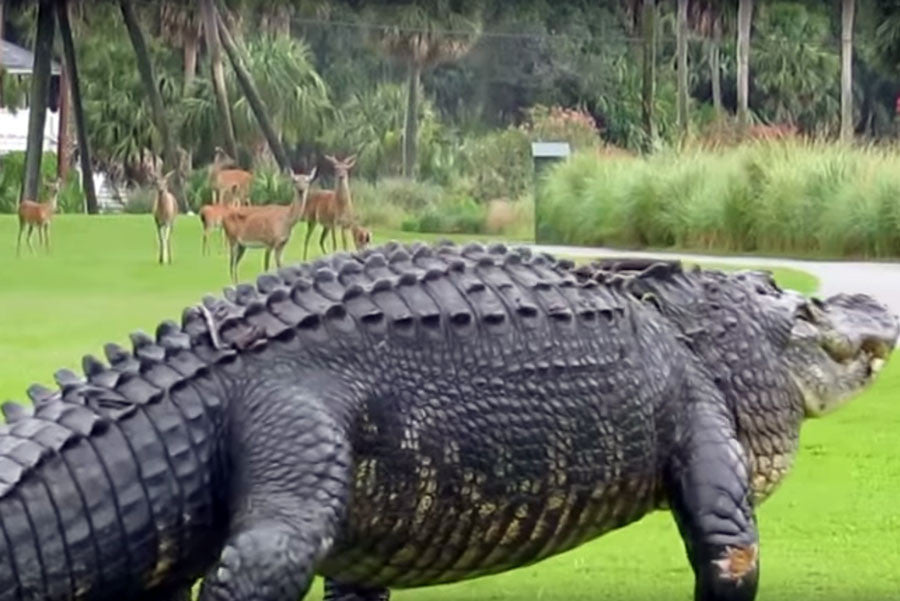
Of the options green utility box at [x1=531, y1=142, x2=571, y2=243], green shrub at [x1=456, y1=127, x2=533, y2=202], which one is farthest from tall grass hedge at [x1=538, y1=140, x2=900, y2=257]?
green shrub at [x1=456, y1=127, x2=533, y2=202]

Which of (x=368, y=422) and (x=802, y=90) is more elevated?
(x=368, y=422)

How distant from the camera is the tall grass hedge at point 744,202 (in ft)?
78.7

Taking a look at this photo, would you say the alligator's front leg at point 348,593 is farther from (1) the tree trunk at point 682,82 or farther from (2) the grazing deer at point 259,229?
(1) the tree trunk at point 682,82

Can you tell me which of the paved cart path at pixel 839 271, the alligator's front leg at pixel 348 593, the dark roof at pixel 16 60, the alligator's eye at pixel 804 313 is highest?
the alligator's eye at pixel 804 313

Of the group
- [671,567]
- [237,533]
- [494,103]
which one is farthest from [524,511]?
[494,103]

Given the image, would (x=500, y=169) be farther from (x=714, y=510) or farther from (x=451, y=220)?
(x=714, y=510)

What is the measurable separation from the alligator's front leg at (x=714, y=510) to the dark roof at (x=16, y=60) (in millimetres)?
51938

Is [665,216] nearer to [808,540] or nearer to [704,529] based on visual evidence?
[808,540]

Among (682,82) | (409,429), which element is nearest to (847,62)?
(682,82)

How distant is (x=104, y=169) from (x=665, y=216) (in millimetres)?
29569

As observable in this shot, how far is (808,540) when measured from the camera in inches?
276

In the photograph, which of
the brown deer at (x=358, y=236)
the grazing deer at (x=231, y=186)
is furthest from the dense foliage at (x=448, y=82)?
the brown deer at (x=358, y=236)

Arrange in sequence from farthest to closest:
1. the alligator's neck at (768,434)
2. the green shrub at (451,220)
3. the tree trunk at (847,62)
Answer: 1. the tree trunk at (847,62)
2. the green shrub at (451,220)
3. the alligator's neck at (768,434)

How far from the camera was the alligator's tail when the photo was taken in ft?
11.9
